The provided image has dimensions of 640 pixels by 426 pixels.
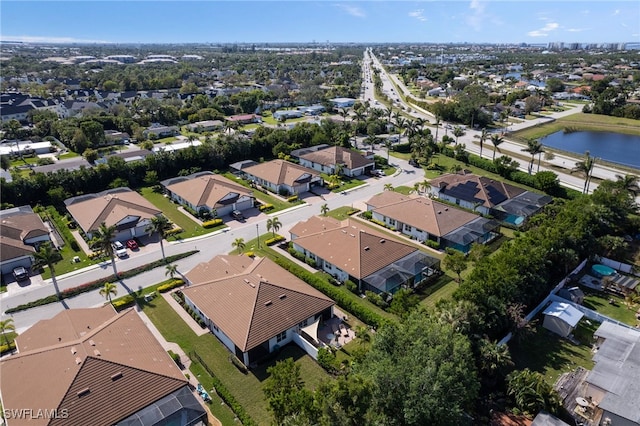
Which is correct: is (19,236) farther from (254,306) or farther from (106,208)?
(254,306)

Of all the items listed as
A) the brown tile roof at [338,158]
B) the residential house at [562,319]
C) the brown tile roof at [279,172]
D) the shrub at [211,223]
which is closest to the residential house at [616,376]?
the residential house at [562,319]

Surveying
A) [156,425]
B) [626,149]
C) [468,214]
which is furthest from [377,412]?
[626,149]

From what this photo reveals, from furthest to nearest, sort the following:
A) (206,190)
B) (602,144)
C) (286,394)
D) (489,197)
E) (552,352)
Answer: (602,144) < (206,190) < (489,197) < (552,352) < (286,394)

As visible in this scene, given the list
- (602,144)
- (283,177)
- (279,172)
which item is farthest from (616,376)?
(602,144)

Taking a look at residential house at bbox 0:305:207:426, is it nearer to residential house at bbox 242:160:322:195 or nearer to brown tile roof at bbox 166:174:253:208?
brown tile roof at bbox 166:174:253:208

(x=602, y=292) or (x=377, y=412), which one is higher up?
(x=377, y=412)

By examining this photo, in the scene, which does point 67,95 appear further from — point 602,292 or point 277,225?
point 602,292
